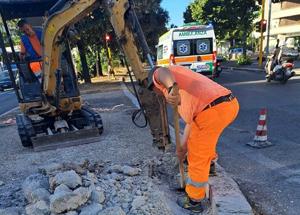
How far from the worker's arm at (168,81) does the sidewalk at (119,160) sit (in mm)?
1168

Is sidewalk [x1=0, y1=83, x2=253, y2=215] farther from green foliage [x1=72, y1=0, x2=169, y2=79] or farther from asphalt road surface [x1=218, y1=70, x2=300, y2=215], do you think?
green foliage [x1=72, y1=0, x2=169, y2=79]

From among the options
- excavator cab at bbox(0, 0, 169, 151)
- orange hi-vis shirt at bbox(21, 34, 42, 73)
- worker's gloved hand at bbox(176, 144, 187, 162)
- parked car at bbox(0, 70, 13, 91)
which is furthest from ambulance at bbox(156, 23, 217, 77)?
parked car at bbox(0, 70, 13, 91)

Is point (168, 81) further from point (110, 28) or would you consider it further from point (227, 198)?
point (110, 28)

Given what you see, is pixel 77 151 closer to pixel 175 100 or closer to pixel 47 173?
pixel 47 173

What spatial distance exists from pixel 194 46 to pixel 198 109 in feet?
50.0

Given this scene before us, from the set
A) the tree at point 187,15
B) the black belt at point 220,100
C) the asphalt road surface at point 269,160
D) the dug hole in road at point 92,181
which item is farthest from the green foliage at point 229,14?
the black belt at point 220,100

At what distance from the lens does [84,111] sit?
8.90 m

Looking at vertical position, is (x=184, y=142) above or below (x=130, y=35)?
below

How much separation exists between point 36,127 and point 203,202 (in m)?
5.18

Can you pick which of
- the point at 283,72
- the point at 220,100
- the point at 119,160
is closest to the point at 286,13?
the point at 283,72

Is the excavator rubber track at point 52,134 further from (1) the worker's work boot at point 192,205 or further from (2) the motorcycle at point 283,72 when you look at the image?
(2) the motorcycle at point 283,72

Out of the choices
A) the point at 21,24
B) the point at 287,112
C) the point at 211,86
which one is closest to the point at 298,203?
the point at 211,86

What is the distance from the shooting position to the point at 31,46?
7.93m

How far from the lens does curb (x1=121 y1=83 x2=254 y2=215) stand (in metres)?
3.92
